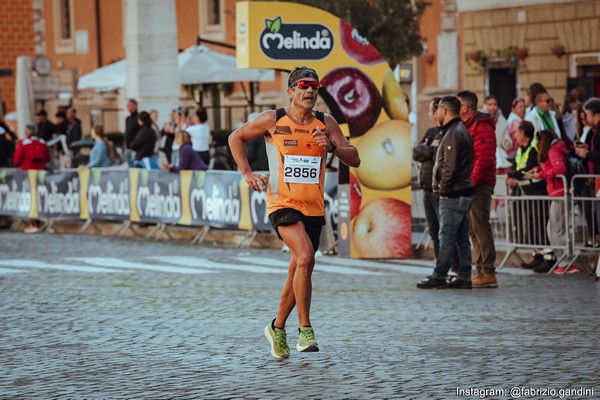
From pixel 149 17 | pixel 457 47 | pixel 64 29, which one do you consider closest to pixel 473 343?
pixel 149 17

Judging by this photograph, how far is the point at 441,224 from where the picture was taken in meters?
15.3

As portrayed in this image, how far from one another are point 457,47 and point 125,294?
2260 cm

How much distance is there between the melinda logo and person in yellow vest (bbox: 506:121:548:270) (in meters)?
2.58

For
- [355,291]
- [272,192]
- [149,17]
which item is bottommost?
[355,291]

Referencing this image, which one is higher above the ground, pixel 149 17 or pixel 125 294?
pixel 149 17

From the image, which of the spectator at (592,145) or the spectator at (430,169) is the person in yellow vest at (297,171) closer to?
the spectator at (430,169)

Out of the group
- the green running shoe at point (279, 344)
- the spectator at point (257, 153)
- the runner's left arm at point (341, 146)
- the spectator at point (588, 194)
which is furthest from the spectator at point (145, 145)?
the green running shoe at point (279, 344)

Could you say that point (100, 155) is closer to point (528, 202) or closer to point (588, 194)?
point (528, 202)

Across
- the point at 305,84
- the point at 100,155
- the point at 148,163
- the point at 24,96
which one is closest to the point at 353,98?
the point at 148,163

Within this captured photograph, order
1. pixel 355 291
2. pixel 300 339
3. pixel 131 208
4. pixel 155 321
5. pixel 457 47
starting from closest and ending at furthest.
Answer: pixel 300 339, pixel 155 321, pixel 355 291, pixel 131 208, pixel 457 47

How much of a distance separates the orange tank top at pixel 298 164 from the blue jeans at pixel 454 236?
176 inches

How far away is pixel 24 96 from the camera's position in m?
34.7

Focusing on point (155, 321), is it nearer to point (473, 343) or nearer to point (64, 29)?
point (473, 343)

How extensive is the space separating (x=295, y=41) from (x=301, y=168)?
7.68 metres
